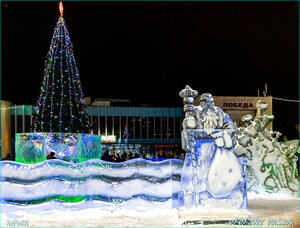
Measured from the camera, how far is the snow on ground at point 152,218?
6.24m

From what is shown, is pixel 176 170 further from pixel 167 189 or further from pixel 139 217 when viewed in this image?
pixel 139 217

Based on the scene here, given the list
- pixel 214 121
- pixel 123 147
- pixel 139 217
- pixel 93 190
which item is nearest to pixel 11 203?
pixel 93 190

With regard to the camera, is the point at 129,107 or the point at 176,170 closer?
the point at 176,170

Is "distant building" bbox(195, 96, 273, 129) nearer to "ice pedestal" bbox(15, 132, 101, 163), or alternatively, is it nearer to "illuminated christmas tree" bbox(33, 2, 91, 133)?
"illuminated christmas tree" bbox(33, 2, 91, 133)

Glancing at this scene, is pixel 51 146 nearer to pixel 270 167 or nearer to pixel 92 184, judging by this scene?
pixel 270 167

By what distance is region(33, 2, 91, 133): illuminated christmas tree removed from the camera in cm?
2145

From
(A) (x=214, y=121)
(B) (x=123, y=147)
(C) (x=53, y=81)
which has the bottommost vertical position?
(B) (x=123, y=147)

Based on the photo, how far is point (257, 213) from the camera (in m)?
7.24

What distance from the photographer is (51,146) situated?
50.6ft

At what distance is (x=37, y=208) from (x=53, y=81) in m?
14.9

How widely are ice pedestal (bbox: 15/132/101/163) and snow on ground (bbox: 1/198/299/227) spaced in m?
7.52

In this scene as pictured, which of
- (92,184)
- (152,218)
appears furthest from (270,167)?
(92,184)

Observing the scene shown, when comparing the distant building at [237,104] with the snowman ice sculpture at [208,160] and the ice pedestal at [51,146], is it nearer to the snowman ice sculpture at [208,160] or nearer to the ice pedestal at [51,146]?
the ice pedestal at [51,146]

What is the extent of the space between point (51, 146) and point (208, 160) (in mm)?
9282
